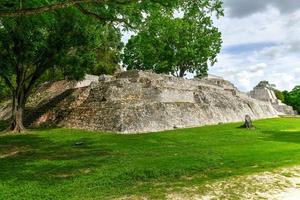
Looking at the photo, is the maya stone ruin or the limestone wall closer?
the limestone wall

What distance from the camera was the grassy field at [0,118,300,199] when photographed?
1193 centimetres

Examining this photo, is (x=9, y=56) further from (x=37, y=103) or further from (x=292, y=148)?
(x=292, y=148)

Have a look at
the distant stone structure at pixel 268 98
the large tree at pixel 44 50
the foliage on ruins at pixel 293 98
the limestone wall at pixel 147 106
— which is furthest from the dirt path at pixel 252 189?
the foliage on ruins at pixel 293 98

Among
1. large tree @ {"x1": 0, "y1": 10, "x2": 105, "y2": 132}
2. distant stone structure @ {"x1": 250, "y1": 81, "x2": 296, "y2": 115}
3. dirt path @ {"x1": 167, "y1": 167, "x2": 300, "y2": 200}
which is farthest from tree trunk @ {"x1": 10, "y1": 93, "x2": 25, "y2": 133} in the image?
distant stone structure @ {"x1": 250, "y1": 81, "x2": 296, "y2": 115}

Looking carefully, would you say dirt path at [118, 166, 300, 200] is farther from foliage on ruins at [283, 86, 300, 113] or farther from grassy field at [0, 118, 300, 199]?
foliage on ruins at [283, 86, 300, 113]

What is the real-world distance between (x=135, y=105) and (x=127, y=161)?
1341 cm

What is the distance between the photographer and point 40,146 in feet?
68.5

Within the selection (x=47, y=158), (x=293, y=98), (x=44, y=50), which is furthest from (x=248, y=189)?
(x=293, y=98)

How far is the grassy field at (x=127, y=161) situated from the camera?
11.9 metres

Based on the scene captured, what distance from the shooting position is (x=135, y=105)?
28.9 m

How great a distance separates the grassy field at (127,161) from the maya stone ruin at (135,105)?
3.44 m

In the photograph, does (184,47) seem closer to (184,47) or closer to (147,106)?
(184,47)

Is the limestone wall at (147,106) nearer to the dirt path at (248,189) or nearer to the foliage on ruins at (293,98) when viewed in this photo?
the dirt path at (248,189)

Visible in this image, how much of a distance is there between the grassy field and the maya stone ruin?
3444 millimetres
